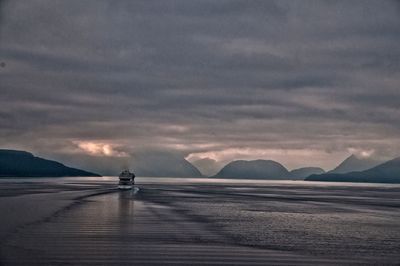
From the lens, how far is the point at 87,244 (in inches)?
884

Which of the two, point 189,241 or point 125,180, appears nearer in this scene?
point 189,241

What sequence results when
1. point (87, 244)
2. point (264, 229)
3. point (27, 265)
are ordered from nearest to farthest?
point (27, 265), point (87, 244), point (264, 229)

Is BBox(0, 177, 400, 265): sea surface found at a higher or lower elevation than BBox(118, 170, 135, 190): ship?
lower

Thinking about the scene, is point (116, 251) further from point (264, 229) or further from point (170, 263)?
point (264, 229)

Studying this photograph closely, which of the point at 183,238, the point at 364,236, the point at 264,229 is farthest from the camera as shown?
the point at 264,229

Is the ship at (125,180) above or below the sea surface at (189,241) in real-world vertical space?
above

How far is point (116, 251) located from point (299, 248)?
334 inches

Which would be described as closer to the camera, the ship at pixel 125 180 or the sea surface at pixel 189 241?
the sea surface at pixel 189 241

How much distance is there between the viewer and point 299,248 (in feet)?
75.7

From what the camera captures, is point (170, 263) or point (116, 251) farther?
point (116, 251)

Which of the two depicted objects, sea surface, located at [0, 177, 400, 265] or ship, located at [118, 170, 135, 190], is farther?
ship, located at [118, 170, 135, 190]

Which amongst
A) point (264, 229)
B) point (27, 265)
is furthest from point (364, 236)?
point (27, 265)

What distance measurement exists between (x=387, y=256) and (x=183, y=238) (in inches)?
388

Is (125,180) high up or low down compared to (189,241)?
up
